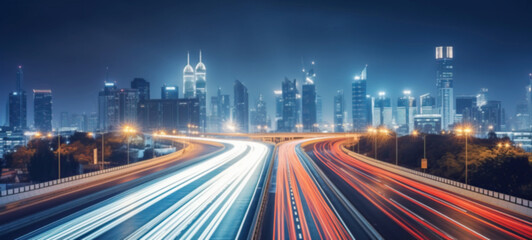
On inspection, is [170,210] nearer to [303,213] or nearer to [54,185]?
[303,213]

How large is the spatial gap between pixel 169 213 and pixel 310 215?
37.4 ft

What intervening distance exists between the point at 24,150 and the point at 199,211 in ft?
245

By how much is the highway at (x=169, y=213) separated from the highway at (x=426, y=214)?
991 centimetres

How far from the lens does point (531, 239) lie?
2081 centimetres

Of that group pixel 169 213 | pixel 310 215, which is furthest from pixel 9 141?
pixel 310 215

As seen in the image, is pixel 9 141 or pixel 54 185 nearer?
pixel 54 185

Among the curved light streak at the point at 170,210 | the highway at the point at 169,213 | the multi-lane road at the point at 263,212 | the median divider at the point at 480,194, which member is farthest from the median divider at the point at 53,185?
the median divider at the point at 480,194

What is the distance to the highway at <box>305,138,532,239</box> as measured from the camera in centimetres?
2195

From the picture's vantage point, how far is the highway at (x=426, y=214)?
22.0 metres

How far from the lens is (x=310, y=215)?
25750mm

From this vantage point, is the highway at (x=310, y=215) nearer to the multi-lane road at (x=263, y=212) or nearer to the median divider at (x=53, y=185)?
the multi-lane road at (x=263, y=212)

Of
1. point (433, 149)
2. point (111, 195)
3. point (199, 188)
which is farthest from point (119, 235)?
point (433, 149)

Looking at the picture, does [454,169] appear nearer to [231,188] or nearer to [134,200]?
[231,188]

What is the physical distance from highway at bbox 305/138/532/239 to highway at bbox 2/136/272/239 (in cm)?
991
